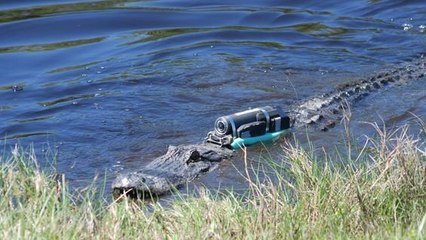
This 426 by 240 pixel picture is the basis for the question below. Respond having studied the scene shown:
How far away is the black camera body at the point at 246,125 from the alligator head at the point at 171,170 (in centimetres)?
9

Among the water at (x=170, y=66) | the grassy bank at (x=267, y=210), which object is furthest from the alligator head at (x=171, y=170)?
the grassy bank at (x=267, y=210)

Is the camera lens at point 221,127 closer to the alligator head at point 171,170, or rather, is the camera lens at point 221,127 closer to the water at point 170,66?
the alligator head at point 171,170

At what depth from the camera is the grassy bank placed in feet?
14.1

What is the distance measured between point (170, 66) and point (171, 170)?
11.2ft

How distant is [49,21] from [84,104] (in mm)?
3100

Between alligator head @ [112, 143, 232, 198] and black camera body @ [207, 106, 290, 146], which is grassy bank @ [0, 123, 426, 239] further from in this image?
black camera body @ [207, 106, 290, 146]

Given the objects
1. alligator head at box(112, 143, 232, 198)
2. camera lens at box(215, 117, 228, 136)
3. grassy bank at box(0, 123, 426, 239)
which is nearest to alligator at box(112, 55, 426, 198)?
alligator head at box(112, 143, 232, 198)

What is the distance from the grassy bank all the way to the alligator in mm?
769

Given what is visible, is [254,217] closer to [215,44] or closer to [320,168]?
[320,168]

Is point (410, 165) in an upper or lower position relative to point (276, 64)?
upper

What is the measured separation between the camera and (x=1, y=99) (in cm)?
894

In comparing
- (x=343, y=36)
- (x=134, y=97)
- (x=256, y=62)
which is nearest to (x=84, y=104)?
(x=134, y=97)

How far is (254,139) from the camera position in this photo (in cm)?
718

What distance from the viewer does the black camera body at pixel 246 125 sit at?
7.01m
